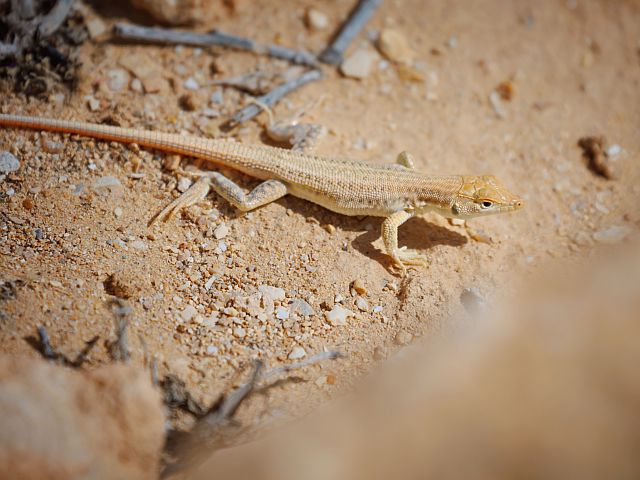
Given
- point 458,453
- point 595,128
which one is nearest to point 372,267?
point 458,453

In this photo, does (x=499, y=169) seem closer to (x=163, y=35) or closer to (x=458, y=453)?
(x=458, y=453)

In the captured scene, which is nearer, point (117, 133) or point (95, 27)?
point (117, 133)

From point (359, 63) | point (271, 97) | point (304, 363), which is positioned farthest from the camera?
point (359, 63)

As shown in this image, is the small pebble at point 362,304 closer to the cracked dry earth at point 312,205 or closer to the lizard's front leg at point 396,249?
the cracked dry earth at point 312,205

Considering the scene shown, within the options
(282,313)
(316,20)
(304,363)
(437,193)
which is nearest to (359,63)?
(316,20)

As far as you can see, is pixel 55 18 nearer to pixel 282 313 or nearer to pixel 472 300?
pixel 282 313
